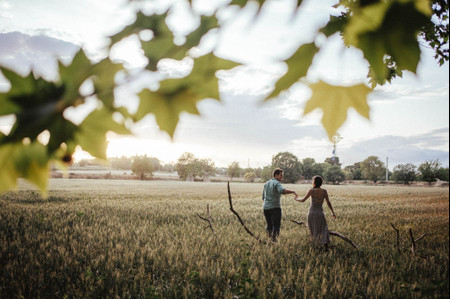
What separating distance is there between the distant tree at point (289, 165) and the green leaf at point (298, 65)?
84.5 meters

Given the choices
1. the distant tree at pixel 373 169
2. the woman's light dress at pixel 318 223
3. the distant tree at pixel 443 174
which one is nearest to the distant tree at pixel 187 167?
the distant tree at pixel 373 169

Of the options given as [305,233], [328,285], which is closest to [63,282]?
[328,285]

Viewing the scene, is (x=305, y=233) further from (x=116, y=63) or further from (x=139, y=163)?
(x=139, y=163)

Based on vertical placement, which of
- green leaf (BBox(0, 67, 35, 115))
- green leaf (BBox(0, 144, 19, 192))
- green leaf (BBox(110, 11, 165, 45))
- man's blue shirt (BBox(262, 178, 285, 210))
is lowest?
man's blue shirt (BBox(262, 178, 285, 210))

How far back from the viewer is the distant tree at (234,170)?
361 feet

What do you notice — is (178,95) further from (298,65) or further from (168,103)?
(298,65)

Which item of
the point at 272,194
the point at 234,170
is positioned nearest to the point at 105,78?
the point at 272,194

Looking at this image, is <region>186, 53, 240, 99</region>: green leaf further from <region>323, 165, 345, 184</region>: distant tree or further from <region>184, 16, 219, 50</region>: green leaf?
<region>323, 165, 345, 184</region>: distant tree

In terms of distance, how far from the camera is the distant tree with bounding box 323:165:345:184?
3524 inches

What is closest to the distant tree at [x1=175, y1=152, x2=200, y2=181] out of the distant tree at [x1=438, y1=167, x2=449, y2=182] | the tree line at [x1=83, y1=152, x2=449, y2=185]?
the tree line at [x1=83, y1=152, x2=449, y2=185]

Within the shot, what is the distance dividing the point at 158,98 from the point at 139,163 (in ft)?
292

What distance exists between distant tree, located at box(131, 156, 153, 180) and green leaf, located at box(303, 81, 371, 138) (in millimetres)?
88646

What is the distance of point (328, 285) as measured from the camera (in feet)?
13.9

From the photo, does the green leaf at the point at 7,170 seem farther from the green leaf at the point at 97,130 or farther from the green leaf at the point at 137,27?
the green leaf at the point at 137,27
